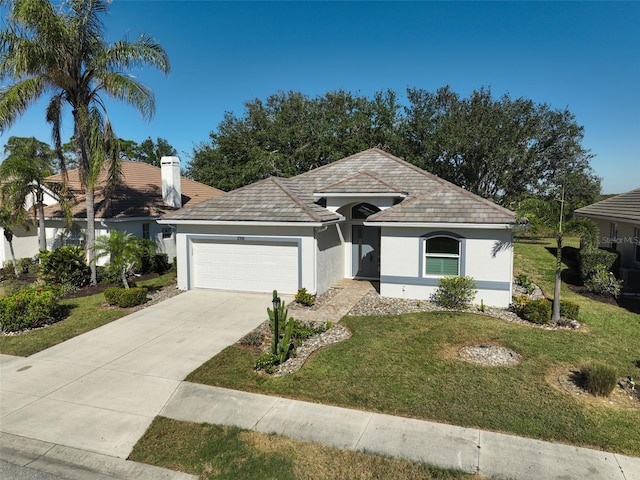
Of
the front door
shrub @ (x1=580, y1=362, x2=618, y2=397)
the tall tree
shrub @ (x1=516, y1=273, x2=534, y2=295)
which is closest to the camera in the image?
shrub @ (x1=580, y1=362, x2=618, y2=397)

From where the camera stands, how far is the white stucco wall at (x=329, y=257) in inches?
561

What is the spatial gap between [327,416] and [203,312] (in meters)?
6.98

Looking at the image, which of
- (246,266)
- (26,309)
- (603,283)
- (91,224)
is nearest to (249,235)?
(246,266)

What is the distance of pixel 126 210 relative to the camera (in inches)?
752

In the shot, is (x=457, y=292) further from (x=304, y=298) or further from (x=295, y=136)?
(x=295, y=136)

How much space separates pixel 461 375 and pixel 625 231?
47.1 ft

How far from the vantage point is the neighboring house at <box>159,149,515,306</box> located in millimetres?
12766

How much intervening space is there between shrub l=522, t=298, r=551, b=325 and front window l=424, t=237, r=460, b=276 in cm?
250

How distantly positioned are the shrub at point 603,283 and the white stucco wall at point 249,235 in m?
9.83

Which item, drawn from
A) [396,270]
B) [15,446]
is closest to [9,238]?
[15,446]

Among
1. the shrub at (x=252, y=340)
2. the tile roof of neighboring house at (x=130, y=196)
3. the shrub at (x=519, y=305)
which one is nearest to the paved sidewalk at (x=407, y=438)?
the shrub at (x=252, y=340)

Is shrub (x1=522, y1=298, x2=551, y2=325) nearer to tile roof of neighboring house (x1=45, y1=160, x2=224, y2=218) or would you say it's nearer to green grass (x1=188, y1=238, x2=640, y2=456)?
green grass (x1=188, y1=238, x2=640, y2=456)

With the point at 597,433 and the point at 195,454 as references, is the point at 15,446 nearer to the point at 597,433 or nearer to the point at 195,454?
the point at 195,454

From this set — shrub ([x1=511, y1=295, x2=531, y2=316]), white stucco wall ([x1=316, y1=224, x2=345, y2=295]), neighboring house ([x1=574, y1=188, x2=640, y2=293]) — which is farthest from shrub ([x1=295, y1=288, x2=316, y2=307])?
neighboring house ([x1=574, y1=188, x2=640, y2=293])
